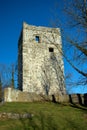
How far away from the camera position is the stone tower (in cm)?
2128

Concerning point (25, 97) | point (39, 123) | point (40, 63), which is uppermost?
point (40, 63)

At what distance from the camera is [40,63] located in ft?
73.6

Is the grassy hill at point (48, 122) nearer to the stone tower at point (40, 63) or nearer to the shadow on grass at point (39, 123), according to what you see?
the shadow on grass at point (39, 123)

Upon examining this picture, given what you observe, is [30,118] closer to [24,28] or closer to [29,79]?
[29,79]

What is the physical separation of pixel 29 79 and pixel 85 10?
11412mm

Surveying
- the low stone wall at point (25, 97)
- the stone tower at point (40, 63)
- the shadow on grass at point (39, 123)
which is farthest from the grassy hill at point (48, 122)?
the stone tower at point (40, 63)

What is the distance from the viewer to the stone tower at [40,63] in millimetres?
21281

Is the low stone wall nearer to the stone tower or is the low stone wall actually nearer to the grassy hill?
the stone tower

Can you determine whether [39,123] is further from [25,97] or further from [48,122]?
[25,97]

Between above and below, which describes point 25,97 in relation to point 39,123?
above

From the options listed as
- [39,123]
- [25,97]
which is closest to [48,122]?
[39,123]

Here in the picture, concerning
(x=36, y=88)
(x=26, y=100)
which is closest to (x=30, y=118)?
(x=26, y=100)

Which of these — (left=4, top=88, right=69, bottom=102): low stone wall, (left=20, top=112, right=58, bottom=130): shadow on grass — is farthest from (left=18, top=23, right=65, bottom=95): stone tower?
(left=20, top=112, right=58, bottom=130): shadow on grass

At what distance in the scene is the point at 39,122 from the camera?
9664 millimetres
